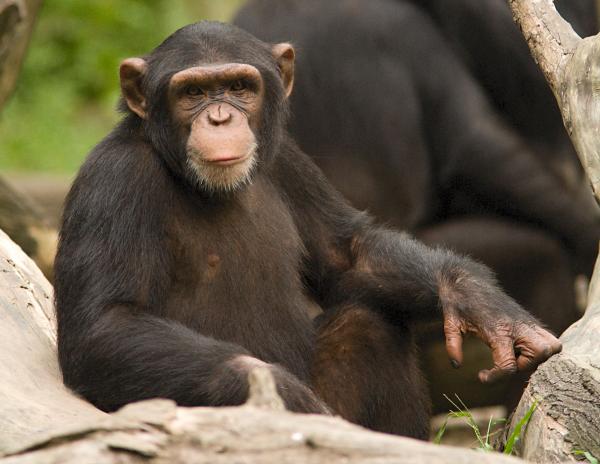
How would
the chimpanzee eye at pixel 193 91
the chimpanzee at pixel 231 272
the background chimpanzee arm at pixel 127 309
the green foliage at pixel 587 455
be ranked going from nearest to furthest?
the green foliage at pixel 587 455 < the background chimpanzee arm at pixel 127 309 < the chimpanzee at pixel 231 272 < the chimpanzee eye at pixel 193 91

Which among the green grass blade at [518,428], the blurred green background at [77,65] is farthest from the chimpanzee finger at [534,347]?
the blurred green background at [77,65]

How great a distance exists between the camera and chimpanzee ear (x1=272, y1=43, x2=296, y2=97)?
5.91m

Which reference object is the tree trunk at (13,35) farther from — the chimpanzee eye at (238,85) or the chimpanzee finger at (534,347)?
the chimpanzee finger at (534,347)

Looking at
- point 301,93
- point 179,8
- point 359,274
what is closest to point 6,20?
point 301,93

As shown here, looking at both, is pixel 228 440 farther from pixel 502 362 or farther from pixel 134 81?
pixel 134 81

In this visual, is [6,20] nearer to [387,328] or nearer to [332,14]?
[332,14]

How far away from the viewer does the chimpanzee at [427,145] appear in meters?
9.16

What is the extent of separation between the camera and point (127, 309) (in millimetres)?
5117

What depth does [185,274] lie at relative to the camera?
547 cm

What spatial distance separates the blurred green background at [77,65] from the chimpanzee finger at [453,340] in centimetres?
1097

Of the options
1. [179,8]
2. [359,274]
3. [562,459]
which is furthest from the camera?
[179,8]

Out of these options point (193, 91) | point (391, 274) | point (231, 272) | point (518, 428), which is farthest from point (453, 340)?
point (193, 91)

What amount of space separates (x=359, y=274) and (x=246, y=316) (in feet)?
2.69

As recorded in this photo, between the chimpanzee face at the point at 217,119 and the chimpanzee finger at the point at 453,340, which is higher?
the chimpanzee face at the point at 217,119
